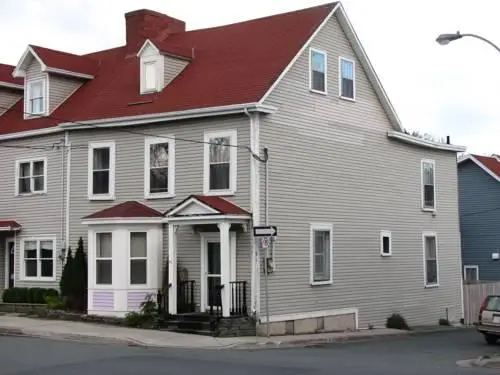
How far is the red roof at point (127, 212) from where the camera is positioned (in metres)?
24.5

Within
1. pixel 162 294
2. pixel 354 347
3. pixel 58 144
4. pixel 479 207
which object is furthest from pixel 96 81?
pixel 479 207

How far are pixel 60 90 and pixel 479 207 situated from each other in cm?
2453

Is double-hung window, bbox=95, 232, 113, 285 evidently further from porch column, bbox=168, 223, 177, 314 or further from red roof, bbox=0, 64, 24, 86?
red roof, bbox=0, 64, 24, 86

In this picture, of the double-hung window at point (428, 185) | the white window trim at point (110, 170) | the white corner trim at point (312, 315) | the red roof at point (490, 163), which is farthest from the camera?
the red roof at point (490, 163)

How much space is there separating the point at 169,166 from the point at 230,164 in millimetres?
2334

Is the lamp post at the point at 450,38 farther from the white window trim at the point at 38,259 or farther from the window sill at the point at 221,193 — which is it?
the white window trim at the point at 38,259

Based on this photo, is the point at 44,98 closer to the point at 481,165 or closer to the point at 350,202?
the point at 350,202

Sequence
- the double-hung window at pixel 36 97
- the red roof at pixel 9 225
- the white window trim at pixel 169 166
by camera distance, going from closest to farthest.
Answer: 1. the white window trim at pixel 169 166
2. the red roof at pixel 9 225
3. the double-hung window at pixel 36 97

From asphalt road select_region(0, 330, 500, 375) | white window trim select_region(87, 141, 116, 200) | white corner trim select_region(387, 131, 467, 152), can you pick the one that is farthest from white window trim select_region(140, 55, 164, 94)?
asphalt road select_region(0, 330, 500, 375)

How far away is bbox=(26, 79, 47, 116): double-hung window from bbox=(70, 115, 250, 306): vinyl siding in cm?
286

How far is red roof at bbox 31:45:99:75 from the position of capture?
29150 mm

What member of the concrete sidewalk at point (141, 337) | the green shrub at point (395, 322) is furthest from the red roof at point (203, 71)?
the green shrub at point (395, 322)

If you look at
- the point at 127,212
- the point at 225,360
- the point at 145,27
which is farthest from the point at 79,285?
the point at 225,360

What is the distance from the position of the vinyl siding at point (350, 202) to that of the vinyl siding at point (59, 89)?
9.38 meters
